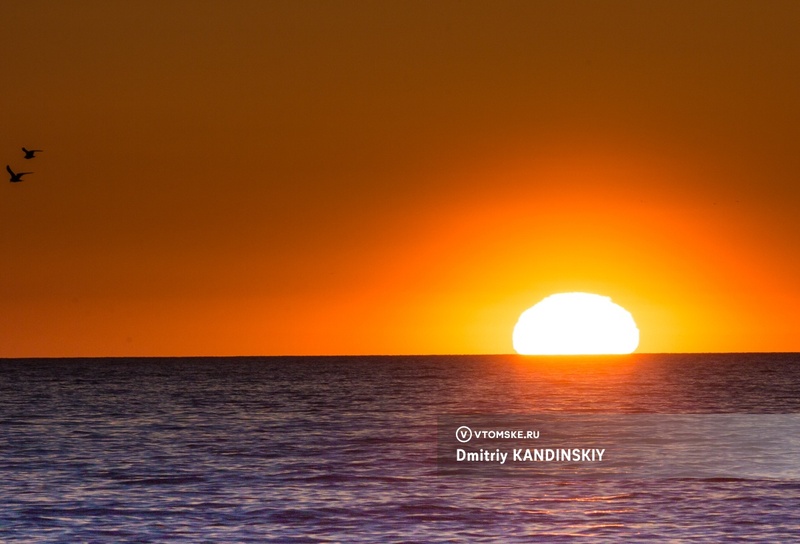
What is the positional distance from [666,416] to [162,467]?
38.9m

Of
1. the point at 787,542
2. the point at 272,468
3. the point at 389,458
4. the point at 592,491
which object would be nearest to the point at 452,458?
the point at 389,458

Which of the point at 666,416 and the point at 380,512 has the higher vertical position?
the point at 666,416

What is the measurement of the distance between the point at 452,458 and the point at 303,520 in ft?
52.9

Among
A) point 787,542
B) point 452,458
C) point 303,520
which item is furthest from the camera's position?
point 452,458

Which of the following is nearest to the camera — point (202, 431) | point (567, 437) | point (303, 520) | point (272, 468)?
point (303, 520)

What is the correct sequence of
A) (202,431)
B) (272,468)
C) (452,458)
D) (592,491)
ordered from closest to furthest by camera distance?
1. (592,491)
2. (272,468)
3. (452,458)
4. (202,431)

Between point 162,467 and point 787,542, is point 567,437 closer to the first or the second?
point 162,467

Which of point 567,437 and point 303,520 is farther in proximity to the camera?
point 567,437

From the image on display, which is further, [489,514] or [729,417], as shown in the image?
[729,417]

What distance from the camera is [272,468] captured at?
1789 inches

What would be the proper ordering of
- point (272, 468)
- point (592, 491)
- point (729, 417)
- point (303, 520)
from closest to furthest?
1. point (303, 520)
2. point (592, 491)
3. point (272, 468)
4. point (729, 417)

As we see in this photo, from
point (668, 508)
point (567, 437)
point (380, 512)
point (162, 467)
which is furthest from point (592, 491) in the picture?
point (567, 437)

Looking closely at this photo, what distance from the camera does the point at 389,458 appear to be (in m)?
49.3

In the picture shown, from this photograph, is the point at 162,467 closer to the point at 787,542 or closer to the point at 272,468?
the point at 272,468
